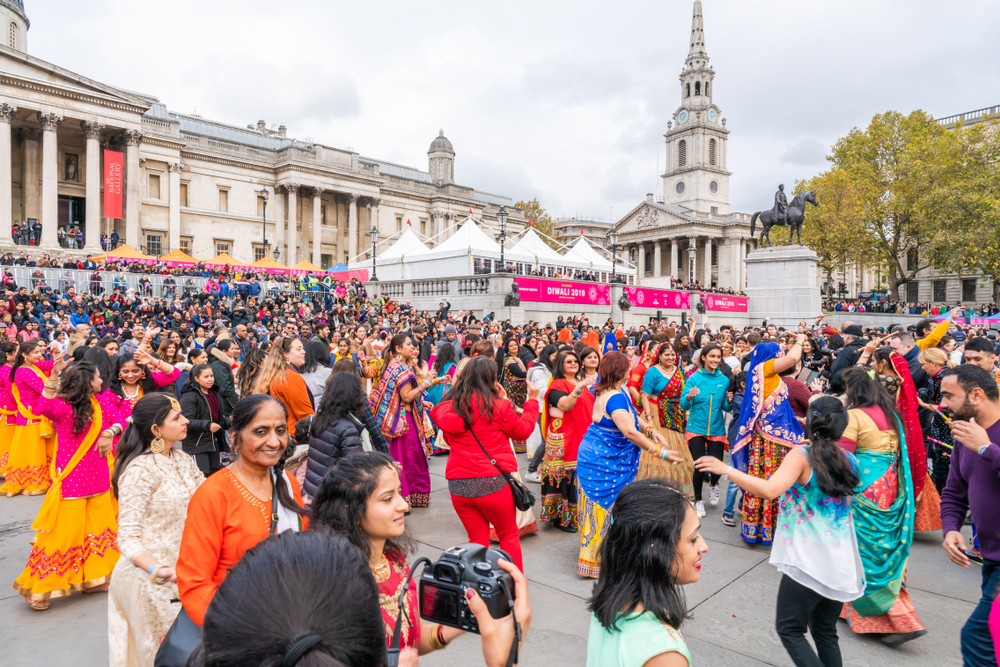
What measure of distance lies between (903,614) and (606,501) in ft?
6.92

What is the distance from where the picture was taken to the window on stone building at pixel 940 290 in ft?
177

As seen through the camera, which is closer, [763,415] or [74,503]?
[74,503]

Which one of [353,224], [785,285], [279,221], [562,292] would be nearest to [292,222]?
[279,221]

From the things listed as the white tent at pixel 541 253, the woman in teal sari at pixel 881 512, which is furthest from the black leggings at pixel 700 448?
the white tent at pixel 541 253

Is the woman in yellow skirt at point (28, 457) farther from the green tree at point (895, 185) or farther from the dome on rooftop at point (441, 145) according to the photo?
the dome on rooftop at point (441, 145)

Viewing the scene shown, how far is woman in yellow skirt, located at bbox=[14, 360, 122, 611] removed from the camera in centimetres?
449

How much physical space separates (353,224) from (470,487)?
50.8 metres

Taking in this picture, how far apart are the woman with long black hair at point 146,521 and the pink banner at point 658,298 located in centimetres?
2559

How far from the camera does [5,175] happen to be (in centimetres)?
3375

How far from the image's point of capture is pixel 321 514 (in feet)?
7.51

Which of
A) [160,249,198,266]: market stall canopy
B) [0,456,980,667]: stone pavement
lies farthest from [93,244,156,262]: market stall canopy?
[0,456,980,667]: stone pavement

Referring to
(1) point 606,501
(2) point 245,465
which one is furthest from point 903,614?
(2) point 245,465

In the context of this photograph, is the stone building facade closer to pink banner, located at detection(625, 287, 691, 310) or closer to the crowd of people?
pink banner, located at detection(625, 287, 691, 310)

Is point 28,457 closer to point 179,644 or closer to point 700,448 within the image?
point 179,644
